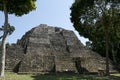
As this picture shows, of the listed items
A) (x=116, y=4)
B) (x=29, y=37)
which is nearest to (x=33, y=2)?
(x=116, y=4)

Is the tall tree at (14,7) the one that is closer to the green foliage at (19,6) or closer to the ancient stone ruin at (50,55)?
the green foliage at (19,6)

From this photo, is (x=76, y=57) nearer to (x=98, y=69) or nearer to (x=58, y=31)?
(x=98, y=69)

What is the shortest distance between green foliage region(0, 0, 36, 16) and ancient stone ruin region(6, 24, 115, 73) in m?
7.79

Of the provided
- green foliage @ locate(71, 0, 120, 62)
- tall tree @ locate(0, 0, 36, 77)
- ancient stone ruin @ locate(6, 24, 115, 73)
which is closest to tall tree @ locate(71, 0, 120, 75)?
green foliage @ locate(71, 0, 120, 62)

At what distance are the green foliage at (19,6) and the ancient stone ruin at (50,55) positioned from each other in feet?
25.6

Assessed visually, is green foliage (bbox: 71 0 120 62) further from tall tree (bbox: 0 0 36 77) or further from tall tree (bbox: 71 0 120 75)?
tall tree (bbox: 0 0 36 77)

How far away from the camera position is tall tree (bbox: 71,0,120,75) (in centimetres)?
2602

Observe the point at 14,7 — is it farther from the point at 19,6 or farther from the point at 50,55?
the point at 50,55

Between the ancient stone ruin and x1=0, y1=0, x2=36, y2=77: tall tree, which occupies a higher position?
x1=0, y1=0, x2=36, y2=77: tall tree

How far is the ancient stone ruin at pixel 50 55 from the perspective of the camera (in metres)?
26.0

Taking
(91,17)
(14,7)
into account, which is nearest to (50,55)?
(91,17)

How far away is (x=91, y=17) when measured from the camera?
1049 inches

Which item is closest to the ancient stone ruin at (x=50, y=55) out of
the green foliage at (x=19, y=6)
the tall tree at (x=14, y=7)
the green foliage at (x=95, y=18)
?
the green foliage at (x=95, y=18)

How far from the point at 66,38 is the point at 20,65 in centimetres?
960
